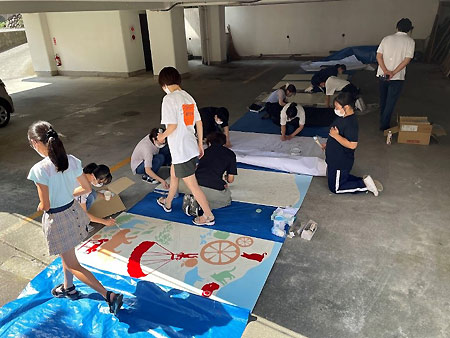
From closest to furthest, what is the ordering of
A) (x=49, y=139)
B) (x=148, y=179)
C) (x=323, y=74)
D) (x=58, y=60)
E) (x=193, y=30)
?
1. (x=49, y=139)
2. (x=148, y=179)
3. (x=323, y=74)
4. (x=58, y=60)
5. (x=193, y=30)

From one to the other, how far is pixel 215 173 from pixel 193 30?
1360 cm

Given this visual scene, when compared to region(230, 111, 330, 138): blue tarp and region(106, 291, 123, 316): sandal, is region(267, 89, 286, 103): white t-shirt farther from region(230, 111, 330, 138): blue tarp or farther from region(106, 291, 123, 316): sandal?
region(106, 291, 123, 316): sandal

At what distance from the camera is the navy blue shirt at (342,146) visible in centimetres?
373

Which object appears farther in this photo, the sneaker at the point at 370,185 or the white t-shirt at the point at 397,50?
the white t-shirt at the point at 397,50

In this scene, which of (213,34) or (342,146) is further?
(213,34)

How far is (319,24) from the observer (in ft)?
46.3

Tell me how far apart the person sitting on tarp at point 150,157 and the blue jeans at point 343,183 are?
1.96 m

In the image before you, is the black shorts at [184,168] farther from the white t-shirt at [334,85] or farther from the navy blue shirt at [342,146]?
the white t-shirt at [334,85]

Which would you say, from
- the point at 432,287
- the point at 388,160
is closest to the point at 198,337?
the point at 432,287

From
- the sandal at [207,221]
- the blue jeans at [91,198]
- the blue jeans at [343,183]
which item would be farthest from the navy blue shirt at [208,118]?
the blue jeans at [91,198]

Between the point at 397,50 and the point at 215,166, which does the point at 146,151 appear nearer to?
the point at 215,166

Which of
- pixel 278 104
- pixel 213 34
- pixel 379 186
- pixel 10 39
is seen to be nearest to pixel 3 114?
pixel 278 104

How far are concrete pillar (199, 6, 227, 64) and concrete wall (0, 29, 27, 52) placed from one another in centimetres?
944

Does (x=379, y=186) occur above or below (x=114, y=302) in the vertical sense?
below
